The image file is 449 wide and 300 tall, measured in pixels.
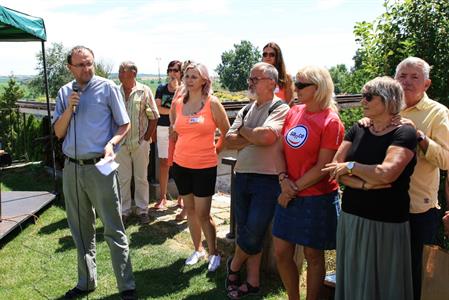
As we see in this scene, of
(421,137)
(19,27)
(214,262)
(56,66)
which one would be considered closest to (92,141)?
(214,262)

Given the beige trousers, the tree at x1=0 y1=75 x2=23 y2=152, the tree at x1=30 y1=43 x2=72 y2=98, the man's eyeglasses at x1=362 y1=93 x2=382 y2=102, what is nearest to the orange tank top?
the beige trousers

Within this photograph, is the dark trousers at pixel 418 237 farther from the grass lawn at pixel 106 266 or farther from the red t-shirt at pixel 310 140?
the grass lawn at pixel 106 266

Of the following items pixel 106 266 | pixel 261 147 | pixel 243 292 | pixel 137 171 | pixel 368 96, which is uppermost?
pixel 368 96

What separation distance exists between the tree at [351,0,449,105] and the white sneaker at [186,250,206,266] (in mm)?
2285

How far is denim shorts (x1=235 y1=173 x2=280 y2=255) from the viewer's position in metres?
3.43

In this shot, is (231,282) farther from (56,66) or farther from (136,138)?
(56,66)

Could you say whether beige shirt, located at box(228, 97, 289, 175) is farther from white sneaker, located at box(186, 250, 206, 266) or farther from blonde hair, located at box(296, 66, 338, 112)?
white sneaker, located at box(186, 250, 206, 266)

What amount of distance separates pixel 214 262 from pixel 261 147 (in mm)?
1306

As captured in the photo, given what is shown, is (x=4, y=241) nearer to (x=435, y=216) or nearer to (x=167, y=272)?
(x=167, y=272)

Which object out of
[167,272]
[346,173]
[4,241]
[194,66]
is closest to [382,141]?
[346,173]

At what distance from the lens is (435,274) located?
8.64 feet

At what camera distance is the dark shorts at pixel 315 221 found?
295 cm

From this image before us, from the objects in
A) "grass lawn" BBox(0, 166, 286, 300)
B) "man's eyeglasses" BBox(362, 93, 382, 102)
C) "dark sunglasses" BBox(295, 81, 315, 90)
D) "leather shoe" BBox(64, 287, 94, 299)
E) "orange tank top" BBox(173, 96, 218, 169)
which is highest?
"dark sunglasses" BBox(295, 81, 315, 90)

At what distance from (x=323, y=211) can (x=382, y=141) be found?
26.7 inches
